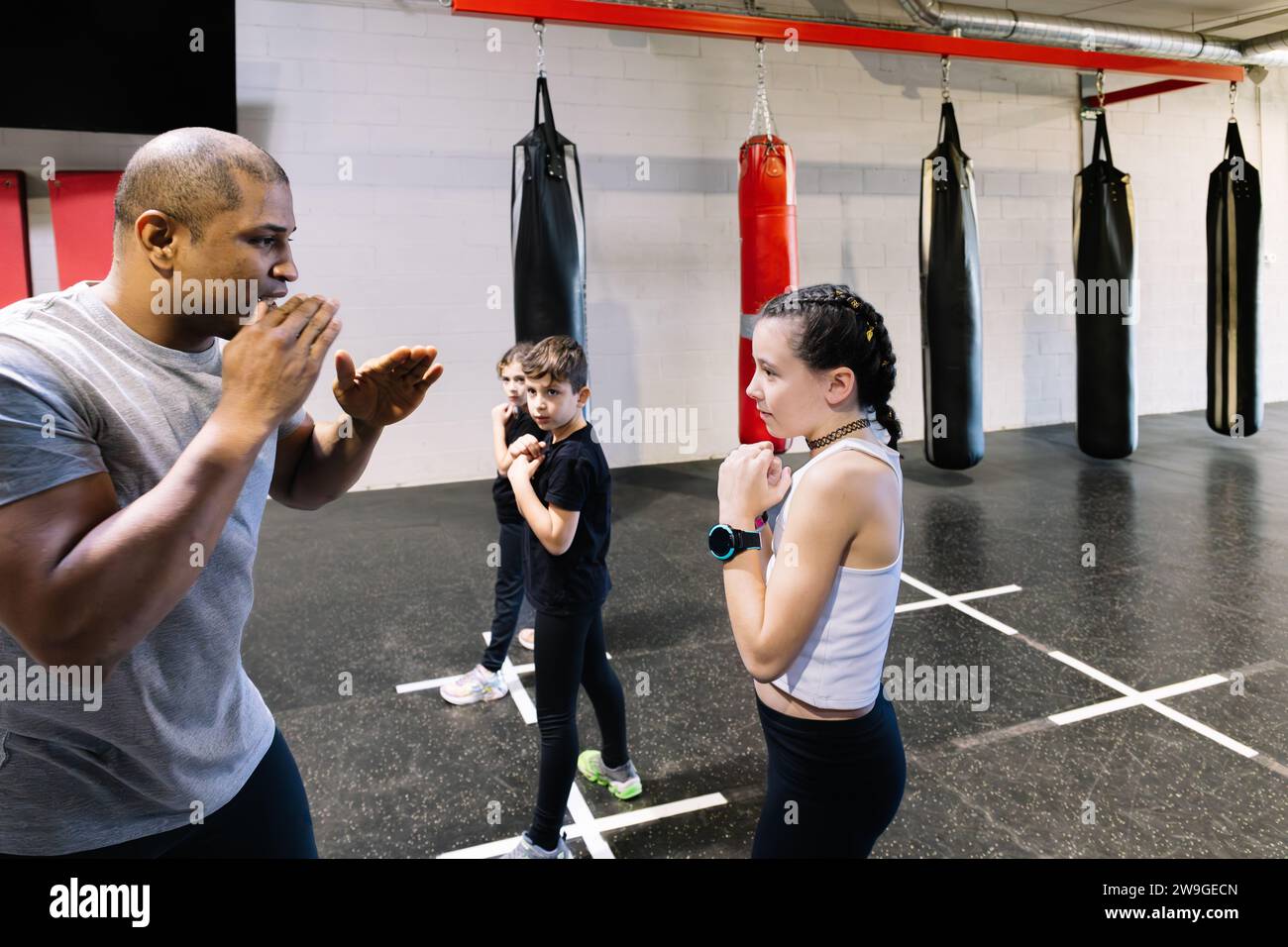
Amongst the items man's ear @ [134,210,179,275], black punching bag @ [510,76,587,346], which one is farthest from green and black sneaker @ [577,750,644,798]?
black punching bag @ [510,76,587,346]

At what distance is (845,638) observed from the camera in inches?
51.6

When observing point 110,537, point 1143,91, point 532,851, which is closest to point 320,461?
point 110,537

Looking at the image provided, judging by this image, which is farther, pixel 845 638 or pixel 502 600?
pixel 502 600

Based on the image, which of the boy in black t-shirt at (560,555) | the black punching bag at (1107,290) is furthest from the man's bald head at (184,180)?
the black punching bag at (1107,290)

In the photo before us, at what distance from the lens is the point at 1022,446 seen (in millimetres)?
7367

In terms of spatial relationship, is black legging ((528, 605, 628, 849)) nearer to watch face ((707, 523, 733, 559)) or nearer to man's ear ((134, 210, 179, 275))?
watch face ((707, 523, 733, 559))

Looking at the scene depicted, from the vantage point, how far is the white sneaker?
3014mm

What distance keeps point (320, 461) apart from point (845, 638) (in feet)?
3.16

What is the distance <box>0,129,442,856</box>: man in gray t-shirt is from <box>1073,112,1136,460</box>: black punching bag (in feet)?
16.8

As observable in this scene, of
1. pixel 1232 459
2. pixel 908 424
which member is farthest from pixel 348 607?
pixel 1232 459

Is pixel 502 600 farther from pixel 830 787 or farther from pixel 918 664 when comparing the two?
pixel 830 787

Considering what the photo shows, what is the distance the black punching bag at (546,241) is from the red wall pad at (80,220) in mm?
3267

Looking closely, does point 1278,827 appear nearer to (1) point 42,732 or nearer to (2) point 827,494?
(2) point 827,494

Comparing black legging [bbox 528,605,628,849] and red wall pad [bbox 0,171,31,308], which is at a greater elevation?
red wall pad [bbox 0,171,31,308]
